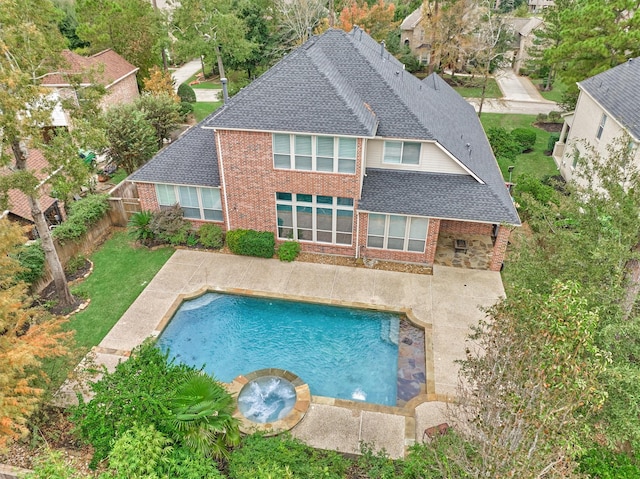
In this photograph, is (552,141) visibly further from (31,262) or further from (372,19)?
(31,262)

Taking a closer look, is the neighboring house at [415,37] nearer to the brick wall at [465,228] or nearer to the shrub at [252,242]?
the brick wall at [465,228]

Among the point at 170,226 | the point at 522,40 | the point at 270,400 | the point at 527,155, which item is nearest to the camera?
the point at 270,400

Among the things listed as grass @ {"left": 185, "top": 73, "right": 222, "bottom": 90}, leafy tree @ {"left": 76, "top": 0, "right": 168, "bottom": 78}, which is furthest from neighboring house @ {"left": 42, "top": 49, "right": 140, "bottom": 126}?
grass @ {"left": 185, "top": 73, "right": 222, "bottom": 90}

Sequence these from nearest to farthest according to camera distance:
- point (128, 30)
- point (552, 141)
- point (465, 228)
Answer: point (465, 228)
point (552, 141)
point (128, 30)

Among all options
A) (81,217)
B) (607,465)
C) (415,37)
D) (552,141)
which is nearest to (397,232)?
(607,465)

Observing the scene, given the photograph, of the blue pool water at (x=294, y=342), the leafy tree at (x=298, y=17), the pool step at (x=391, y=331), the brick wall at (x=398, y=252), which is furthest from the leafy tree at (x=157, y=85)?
the pool step at (x=391, y=331)
